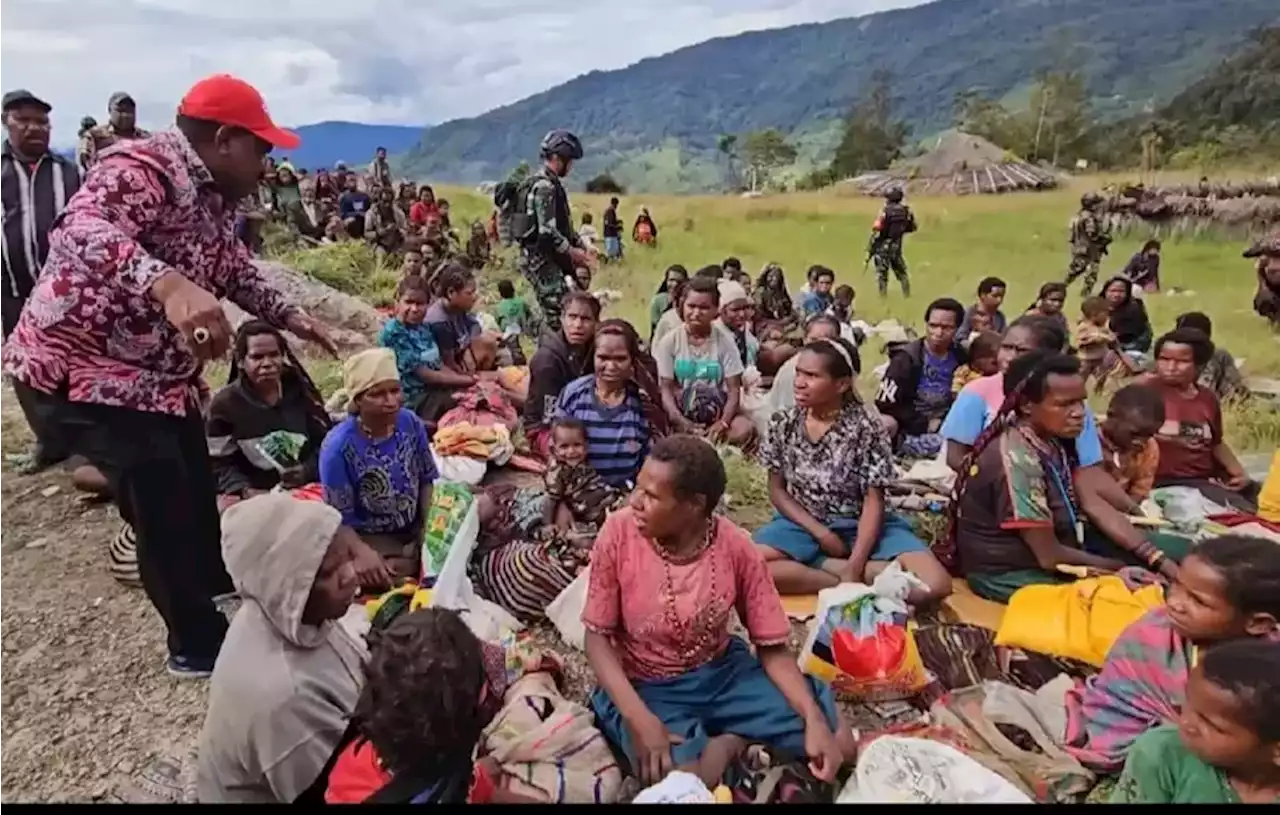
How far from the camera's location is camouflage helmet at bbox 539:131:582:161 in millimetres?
5680

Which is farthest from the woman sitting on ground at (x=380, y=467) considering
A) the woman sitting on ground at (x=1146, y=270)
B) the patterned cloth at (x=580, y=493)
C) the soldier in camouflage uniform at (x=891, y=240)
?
the woman sitting on ground at (x=1146, y=270)

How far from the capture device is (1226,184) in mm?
16750

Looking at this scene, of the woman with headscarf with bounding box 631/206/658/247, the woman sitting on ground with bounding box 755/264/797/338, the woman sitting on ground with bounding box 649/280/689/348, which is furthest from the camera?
the woman with headscarf with bounding box 631/206/658/247

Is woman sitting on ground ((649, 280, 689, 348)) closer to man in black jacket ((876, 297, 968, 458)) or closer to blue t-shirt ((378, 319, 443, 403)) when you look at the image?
man in black jacket ((876, 297, 968, 458))

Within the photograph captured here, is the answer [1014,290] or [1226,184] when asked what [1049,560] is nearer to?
Answer: [1014,290]

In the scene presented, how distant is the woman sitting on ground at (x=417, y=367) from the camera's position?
5348 millimetres

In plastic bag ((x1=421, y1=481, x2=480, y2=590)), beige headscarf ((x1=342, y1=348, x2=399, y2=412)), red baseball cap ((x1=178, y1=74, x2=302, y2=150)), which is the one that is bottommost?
plastic bag ((x1=421, y1=481, x2=480, y2=590))

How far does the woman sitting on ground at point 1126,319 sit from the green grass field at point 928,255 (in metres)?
1.27

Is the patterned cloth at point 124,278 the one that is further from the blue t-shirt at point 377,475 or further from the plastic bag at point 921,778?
the plastic bag at point 921,778

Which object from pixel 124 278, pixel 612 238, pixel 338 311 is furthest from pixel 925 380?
pixel 612 238

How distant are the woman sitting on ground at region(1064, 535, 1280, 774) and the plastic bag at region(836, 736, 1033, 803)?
0.34 metres

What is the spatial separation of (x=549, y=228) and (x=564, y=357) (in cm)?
170

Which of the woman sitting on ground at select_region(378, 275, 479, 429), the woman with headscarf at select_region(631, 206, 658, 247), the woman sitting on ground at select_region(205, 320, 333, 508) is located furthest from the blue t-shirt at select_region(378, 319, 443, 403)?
the woman with headscarf at select_region(631, 206, 658, 247)

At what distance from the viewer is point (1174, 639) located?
2373mm
